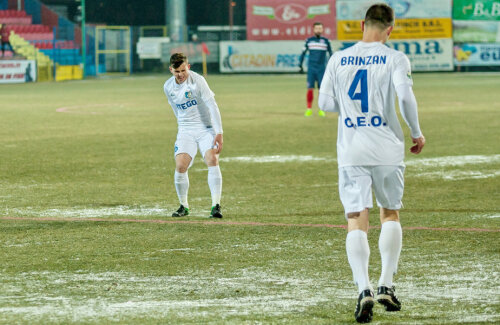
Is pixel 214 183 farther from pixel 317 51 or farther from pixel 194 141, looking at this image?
pixel 317 51

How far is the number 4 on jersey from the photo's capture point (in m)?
5.94

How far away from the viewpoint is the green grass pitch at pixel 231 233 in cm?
608

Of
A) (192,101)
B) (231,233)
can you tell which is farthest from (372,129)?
(192,101)

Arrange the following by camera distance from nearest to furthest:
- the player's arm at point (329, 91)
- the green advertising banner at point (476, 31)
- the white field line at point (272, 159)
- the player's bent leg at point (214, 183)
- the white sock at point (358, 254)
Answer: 1. the white sock at point (358, 254)
2. the player's arm at point (329, 91)
3. the player's bent leg at point (214, 183)
4. the white field line at point (272, 159)
5. the green advertising banner at point (476, 31)

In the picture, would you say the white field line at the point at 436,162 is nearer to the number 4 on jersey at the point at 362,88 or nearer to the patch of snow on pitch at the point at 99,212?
the patch of snow on pitch at the point at 99,212

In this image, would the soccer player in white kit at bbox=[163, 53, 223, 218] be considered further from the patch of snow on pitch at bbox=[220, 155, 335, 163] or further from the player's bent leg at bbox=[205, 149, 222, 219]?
the patch of snow on pitch at bbox=[220, 155, 335, 163]

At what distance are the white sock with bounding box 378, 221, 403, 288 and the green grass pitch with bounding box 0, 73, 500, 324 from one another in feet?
0.84

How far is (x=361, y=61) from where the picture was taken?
593 cm

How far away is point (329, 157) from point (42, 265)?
324 inches

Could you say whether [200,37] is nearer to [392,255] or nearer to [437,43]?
[437,43]

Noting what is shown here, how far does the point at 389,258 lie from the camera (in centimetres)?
601

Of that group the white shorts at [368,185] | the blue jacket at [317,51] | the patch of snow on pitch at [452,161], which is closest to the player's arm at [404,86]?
the white shorts at [368,185]

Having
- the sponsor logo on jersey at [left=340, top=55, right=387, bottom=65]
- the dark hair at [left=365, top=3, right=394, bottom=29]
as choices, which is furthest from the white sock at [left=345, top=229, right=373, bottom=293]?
the dark hair at [left=365, top=3, right=394, bottom=29]

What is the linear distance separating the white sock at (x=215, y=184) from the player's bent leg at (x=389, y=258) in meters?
3.97
